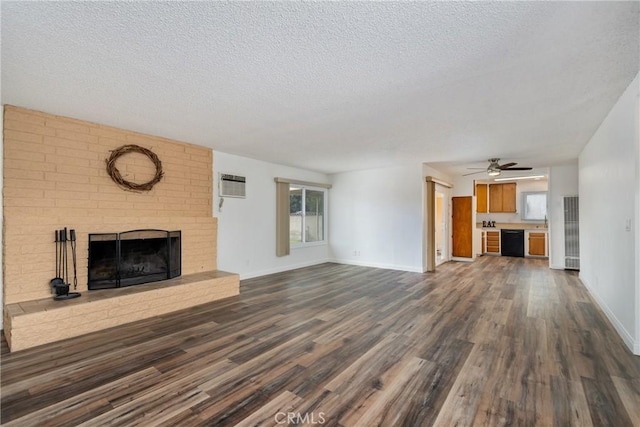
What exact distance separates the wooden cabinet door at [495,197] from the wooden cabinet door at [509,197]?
0.37 ft

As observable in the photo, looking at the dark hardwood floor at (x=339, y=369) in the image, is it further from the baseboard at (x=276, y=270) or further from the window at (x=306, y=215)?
the window at (x=306, y=215)

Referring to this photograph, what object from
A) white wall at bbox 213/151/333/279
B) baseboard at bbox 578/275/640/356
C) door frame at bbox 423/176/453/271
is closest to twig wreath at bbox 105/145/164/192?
white wall at bbox 213/151/333/279

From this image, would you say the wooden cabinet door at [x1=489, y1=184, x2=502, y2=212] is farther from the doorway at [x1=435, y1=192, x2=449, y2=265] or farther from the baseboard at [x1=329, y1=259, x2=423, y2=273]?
the baseboard at [x1=329, y1=259, x2=423, y2=273]

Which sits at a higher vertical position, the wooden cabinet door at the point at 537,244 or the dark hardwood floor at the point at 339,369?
the wooden cabinet door at the point at 537,244

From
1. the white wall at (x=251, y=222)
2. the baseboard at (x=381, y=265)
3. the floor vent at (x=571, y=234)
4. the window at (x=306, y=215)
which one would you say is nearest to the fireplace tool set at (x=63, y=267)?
the white wall at (x=251, y=222)

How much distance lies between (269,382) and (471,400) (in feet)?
4.66

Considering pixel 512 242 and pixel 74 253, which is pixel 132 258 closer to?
pixel 74 253

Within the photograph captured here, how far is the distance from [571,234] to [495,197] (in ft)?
9.90

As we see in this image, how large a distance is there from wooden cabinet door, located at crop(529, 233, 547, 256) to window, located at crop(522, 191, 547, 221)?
689 millimetres

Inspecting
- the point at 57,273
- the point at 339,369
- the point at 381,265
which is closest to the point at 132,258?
Result: the point at 57,273

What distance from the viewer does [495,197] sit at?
959 centimetres

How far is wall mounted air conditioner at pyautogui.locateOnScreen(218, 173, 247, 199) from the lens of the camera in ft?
17.1

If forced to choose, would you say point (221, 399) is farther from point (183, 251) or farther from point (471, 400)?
point (183, 251)

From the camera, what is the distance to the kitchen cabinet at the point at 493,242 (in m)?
9.20
